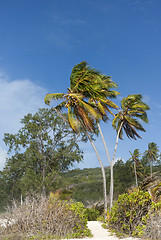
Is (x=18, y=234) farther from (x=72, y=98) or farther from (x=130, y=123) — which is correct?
(x=130, y=123)

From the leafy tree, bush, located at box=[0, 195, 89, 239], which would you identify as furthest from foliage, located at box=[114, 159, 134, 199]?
bush, located at box=[0, 195, 89, 239]

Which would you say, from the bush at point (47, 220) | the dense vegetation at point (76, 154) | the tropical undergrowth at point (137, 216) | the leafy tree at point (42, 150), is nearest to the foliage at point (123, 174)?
the dense vegetation at point (76, 154)

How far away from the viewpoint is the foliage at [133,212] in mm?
8914

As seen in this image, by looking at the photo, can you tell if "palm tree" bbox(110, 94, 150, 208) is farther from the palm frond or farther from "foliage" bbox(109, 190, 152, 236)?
"foliage" bbox(109, 190, 152, 236)

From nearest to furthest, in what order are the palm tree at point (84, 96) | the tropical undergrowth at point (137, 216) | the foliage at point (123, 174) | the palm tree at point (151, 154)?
the tropical undergrowth at point (137, 216) < the palm tree at point (84, 96) < the foliage at point (123, 174) < the palm tree at point (151, 154)

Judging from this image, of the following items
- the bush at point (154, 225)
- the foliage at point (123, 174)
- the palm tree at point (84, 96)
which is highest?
the palm tree at point (84, 96)

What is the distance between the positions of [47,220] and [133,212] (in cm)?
299

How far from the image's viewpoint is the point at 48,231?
868 cm

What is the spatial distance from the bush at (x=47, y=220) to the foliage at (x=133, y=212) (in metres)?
1.33

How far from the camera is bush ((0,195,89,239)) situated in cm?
876

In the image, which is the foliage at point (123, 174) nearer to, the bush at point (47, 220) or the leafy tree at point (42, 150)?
the leafy tree at point (42, 150)

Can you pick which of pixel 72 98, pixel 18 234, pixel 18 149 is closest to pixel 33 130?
pixel 18 149

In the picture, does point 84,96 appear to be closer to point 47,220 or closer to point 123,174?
point 47,220

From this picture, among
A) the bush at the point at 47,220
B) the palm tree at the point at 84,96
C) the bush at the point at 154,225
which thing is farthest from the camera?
the palm tree at the point at 84,96
